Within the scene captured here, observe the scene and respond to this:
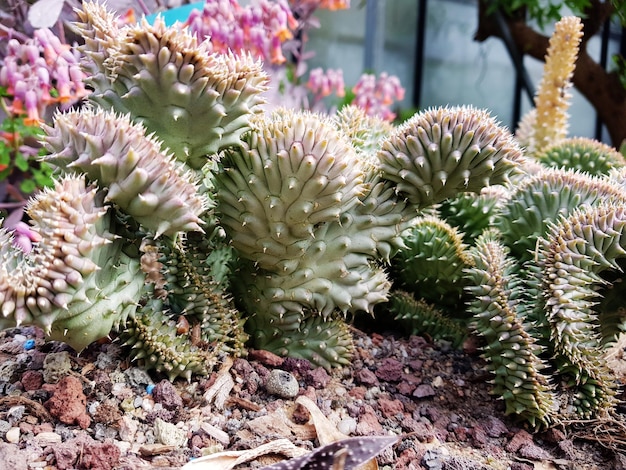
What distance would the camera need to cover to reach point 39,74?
1.63 meters

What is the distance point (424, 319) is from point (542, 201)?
1.27 ft

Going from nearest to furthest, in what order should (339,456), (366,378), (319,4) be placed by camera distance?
1. (339,456)
2. (366,378)
3. (319,4)

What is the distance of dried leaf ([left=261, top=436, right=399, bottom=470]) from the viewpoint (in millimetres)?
817

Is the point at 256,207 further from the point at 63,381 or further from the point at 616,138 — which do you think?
the point at 616,138

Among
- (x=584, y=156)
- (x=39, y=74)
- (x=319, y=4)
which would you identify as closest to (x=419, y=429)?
(x=584, y=156)

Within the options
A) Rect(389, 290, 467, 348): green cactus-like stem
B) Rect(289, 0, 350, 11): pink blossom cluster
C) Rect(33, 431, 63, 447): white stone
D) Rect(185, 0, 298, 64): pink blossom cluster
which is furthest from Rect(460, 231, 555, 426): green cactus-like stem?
Rect(289, 0, 350, 11): pink blossom cluster

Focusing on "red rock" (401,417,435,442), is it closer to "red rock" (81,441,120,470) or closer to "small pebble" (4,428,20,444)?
"red rock" (81,441,120,470)

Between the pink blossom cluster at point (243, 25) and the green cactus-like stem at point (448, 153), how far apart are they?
89cm

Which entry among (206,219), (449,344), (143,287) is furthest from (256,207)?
(449,344)

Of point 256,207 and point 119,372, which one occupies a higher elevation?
point 256,207

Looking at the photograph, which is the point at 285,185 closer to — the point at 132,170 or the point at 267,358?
the point at 132,170

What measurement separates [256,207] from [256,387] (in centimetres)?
34

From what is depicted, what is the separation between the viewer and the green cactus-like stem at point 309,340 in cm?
124

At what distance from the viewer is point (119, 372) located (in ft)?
3.51
